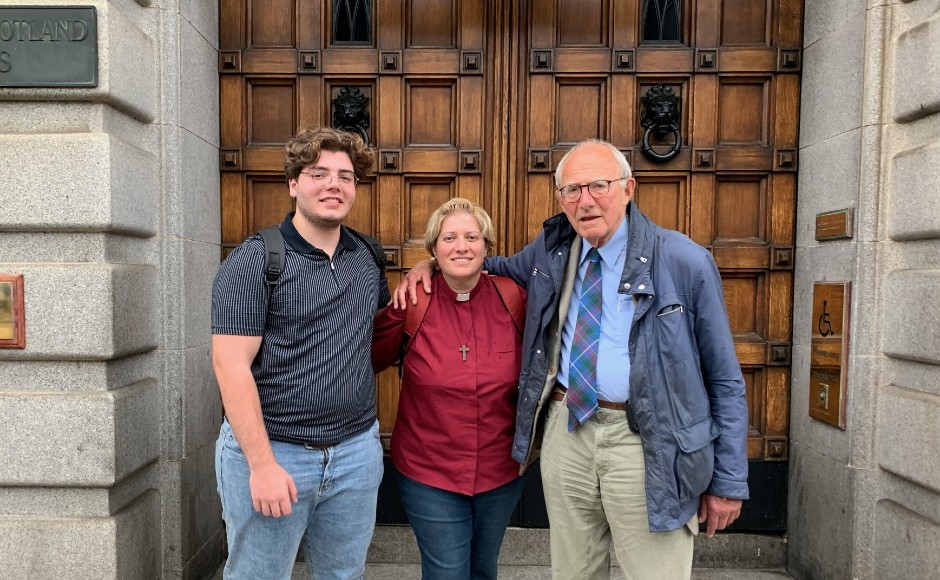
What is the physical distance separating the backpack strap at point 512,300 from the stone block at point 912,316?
189 centimetres

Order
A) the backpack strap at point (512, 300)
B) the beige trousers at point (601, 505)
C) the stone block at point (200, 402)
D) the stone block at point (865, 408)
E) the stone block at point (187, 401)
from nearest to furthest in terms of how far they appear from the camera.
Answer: the beige trousers at point (601, 505) → the backpack strap at point (512, 300) → the stone block at point (865, 408) → the stone block at point (187, 401) → the stone block at point (200, 402)

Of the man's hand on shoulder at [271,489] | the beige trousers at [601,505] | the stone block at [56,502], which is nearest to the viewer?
the man's hand on shoulder at [271,489]

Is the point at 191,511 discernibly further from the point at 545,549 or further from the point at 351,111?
the point at 351,111

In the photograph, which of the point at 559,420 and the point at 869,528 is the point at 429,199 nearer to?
the point at 559,420

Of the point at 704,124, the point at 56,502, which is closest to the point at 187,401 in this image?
the point at 56,502

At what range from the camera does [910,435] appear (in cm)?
312

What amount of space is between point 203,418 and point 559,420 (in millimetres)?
2237

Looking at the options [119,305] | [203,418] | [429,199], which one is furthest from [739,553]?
[119,305]

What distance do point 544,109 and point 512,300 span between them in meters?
1.65

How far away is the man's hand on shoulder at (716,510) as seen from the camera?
2.45m

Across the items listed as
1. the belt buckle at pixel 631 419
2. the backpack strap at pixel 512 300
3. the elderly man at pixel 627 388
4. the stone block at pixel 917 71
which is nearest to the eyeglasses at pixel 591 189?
the elderly man at pixel 627 388

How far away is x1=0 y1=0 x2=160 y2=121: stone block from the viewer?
9.79 feet

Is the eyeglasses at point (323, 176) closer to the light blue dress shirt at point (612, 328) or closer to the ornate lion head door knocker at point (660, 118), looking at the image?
the light blue dress shirt at point (612, 328)

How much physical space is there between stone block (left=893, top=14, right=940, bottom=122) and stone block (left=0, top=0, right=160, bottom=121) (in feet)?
12.3
